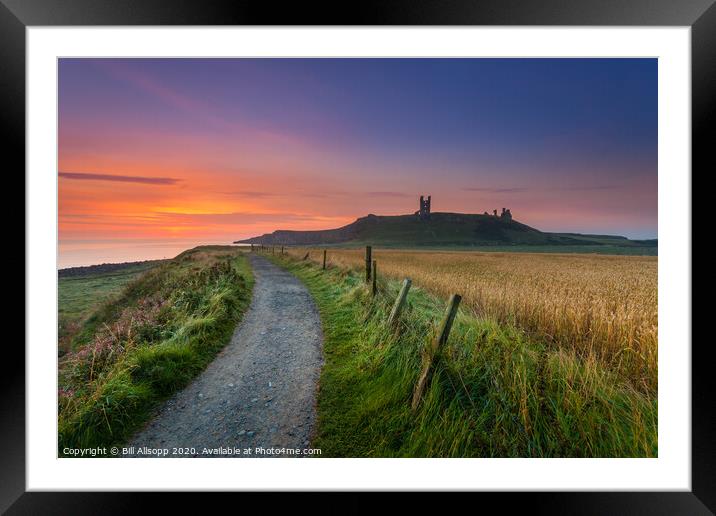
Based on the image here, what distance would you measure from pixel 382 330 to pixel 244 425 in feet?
9.43

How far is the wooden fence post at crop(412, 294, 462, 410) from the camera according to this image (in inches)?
126

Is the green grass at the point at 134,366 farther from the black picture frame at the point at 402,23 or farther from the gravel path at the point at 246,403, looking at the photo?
the black picture frame at the point at 402,23

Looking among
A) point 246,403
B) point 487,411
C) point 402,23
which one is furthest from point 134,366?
point 402,23

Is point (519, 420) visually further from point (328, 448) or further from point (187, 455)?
point (187, 455)

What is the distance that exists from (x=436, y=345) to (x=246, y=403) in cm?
261

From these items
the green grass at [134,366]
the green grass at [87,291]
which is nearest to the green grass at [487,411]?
the green grass at [134,366]

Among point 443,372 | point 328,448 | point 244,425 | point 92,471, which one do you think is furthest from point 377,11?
point 92,471

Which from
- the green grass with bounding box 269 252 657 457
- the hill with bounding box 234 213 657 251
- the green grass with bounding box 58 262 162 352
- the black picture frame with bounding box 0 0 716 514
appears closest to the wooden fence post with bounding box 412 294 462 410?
the green grass with bounding box 269 252 657 457

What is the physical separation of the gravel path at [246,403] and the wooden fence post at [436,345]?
129cm

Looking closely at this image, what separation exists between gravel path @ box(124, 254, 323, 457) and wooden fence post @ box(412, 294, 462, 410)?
1.29 meters

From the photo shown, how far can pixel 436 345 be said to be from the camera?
10.7 ft

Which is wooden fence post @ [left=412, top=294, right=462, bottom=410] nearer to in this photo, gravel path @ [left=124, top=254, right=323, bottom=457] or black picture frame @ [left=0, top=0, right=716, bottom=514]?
black picture frame @ [left=0, top=0, right=716, bottom=514]

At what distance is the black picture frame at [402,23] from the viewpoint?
2.47m

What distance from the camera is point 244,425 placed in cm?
326
